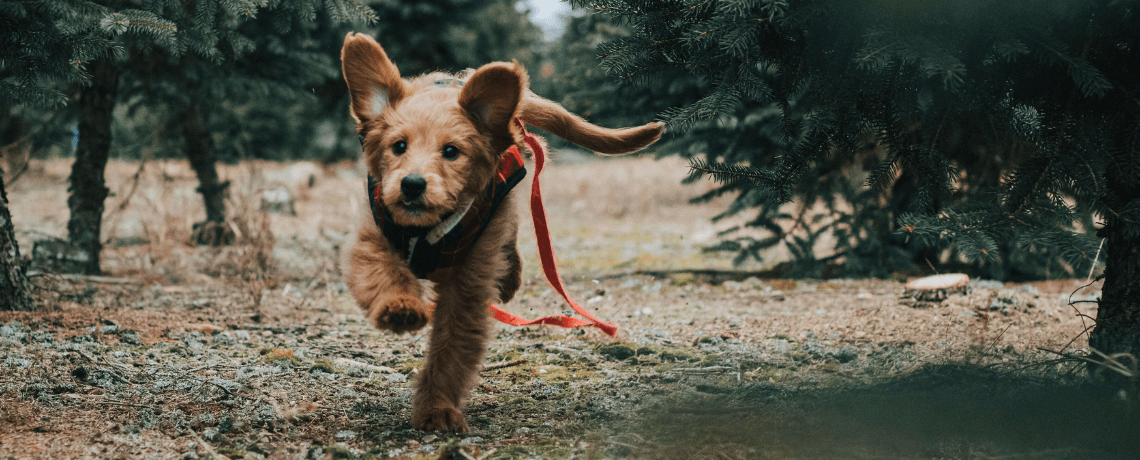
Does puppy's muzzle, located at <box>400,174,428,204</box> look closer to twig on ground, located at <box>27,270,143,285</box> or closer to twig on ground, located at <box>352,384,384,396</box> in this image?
twig on ground, located at <box>352,384,384,396</box>

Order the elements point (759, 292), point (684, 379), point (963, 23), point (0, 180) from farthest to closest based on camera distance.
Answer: point (759, 292), point (0, 180), point (684, 379), point (963, 23)

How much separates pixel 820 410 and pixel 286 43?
5135 mm

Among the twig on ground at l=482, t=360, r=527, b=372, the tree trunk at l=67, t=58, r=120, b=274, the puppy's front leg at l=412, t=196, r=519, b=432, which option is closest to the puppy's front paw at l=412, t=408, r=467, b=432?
the puppy's front leg at l=412, t=196, r=519, b=432

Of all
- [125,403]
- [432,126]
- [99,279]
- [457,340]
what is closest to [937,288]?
[457,340]

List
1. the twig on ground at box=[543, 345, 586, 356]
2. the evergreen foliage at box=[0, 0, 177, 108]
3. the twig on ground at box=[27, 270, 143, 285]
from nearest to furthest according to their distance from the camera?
1. the evergreen foliage at box=[0, 0, 177, 108]
2. the twig on ground at box=[543, 345, 586, 356]
3. the twig on ground at box=[27, 270, 143, 285]

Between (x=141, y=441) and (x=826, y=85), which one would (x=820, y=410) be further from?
(x=141, y=441)

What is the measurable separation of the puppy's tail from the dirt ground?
3.57 ft

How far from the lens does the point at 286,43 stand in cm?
616

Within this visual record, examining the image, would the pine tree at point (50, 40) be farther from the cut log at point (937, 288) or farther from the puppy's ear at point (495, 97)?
the cut log at point (937, 288)

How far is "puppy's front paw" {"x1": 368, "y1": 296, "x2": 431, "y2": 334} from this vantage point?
101 inches

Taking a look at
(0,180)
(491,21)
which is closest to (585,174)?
(491,21)

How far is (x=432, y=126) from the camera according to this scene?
280cm

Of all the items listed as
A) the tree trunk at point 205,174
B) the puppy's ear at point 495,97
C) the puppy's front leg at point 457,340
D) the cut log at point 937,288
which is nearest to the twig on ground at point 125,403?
the puppy's front leg at point 457,340

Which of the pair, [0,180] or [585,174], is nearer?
[0,180]
